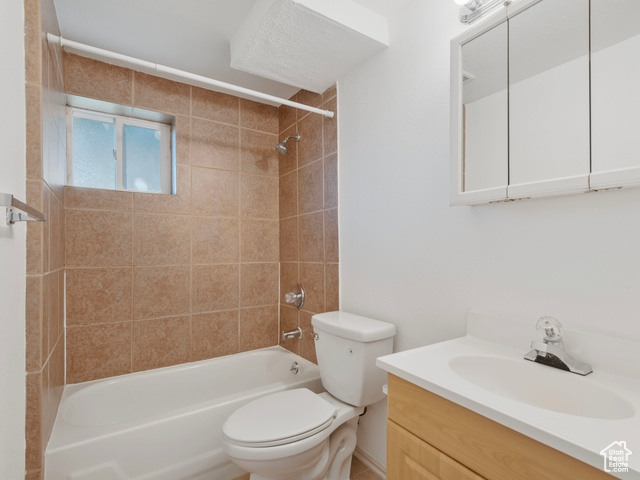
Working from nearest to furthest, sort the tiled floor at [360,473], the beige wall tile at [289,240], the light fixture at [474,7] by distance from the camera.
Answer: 1. the light fixture at [474,7]
2. the tiled floor at [360,473]
3. the beige wall tile at [289,240]

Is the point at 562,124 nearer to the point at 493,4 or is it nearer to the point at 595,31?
the point at 595,31

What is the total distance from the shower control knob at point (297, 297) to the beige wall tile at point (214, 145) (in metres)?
0.99

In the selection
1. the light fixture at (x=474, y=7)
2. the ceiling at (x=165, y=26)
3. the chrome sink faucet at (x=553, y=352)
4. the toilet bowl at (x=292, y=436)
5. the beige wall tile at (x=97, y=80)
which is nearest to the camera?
the chrome sink faucet at (x=553, y=352)

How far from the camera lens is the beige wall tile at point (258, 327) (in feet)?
7.72

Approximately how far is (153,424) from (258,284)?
1.17 meters

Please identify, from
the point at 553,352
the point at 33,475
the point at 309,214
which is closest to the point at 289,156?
the point at 309,214

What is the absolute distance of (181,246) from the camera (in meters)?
2.12

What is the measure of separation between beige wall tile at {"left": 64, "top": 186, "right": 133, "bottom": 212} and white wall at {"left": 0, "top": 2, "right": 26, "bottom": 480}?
0.87 metres

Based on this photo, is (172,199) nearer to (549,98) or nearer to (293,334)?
(293,334)

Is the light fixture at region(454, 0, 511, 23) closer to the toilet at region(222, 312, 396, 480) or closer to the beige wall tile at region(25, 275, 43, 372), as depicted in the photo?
the toilet at region(222, 312, 396, 480)

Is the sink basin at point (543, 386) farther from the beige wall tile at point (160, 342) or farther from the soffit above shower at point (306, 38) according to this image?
the beige wall tile at point (160, 342)

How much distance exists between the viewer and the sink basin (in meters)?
0.76

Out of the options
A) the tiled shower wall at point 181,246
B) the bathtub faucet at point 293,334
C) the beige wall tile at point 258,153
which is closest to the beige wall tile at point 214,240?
the tiled shower wall at point 181,246

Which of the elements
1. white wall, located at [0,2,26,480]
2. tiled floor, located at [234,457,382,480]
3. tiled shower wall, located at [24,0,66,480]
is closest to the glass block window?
tiled shower wall, located at [24,0,66,480]
